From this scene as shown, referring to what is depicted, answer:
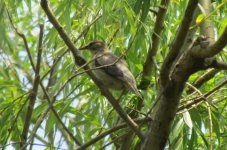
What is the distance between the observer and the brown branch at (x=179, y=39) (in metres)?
2.80

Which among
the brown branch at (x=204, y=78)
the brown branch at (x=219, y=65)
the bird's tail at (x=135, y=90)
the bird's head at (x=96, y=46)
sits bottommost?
the brown branch at (x=219, y=65)

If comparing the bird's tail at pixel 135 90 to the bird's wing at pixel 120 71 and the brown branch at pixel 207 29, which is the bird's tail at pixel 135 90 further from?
the brown branch at pixel 207 29

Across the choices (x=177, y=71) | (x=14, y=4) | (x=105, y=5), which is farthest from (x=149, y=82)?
(x=177, y=71)

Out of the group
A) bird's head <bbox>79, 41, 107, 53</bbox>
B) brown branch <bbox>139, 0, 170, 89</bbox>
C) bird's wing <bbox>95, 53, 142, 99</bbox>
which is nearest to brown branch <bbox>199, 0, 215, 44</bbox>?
bird's wing <bbox>95, 53, 142, 99</bbox>

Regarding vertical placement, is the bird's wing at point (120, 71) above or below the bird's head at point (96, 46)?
below

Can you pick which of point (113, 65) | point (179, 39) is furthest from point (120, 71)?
point (179, 39)

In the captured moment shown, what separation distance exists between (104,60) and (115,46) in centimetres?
60

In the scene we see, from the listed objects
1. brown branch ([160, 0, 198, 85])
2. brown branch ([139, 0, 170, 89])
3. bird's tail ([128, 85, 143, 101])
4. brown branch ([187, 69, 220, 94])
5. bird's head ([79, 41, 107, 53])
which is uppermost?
bird's head ([79, 41, 107, 53])

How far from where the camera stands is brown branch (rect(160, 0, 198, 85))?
2799 mm

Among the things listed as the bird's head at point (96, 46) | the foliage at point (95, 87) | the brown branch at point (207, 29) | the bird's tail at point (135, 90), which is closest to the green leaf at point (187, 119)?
the foliage at point (95, 87)

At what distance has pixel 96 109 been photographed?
5.29 m

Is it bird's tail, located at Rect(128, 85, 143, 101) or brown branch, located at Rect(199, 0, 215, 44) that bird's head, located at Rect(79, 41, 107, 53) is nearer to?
bird's tail, located at Rect(128, 85, 143, 101)

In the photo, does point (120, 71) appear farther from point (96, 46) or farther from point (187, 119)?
point (187, 119)

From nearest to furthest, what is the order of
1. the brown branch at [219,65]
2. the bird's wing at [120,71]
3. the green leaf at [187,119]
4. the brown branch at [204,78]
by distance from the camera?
Answer: the brown branch at [219,65] → the green leaf at [187,119] → the brown branch at [204,78] → the bird's wing at [120,71]
